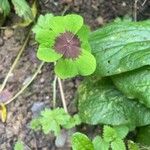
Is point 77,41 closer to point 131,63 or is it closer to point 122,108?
point 131,63

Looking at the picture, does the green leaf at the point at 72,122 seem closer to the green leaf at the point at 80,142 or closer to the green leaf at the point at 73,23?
the green leaf at the point at 80,142

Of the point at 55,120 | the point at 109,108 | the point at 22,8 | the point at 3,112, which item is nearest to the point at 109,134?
the point at 109,108

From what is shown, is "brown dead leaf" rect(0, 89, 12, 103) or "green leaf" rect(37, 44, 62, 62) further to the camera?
"brown dead leaf" rect(0, 89, 12, 103)

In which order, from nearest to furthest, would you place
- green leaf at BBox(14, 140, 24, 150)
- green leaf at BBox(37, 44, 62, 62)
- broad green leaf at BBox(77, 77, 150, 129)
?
green leaf at BBox(37, 44, 62, 62), broad green leaf at BBox(77, 77, 150, 129), green leaf at BBox(14, 140, 24, 150)

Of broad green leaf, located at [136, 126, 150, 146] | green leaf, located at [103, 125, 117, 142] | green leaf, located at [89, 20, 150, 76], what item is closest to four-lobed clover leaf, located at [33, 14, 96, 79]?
green leaf, located at [89, 20, 150, 76]

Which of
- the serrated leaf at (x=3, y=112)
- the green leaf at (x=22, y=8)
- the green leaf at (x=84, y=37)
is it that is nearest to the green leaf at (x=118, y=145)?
the green leaf at (x=84, y=37)

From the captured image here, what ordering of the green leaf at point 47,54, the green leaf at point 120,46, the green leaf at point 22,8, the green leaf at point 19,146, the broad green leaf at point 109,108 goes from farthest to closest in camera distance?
1. the green leaf at point 22,8
2. the green leaf at point 19,146
3. the broad green leaf at point 109,108
4. the green leaf at point 120,46
5. the green leaf at point 47,54

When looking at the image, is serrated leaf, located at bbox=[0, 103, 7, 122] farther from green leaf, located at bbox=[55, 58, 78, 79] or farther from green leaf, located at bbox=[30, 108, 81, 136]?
green leaf, located at bbox=[55, 58, 78, 79]
